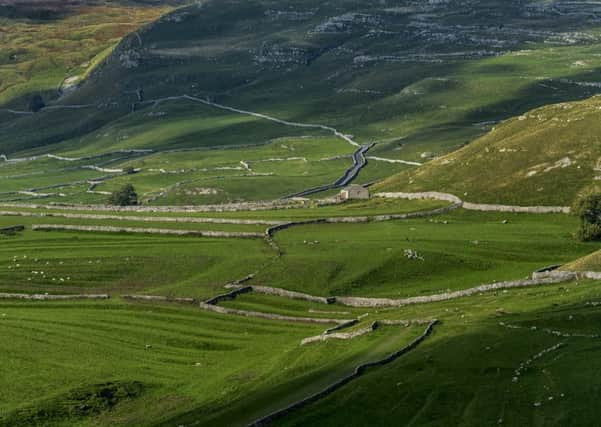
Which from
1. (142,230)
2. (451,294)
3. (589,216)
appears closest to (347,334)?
(451,294)

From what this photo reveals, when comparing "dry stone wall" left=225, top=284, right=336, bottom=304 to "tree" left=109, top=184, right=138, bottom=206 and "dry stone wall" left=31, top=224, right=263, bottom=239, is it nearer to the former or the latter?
"dry stone wall" left=31, top=224, right=263, bottom=239

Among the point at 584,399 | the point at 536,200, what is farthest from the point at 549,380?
the point at 536,200

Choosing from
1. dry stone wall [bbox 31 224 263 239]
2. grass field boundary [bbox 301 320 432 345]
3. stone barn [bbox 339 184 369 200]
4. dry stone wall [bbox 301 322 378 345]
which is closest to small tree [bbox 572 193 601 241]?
grass field boundary [bbox 301 320 432 345]

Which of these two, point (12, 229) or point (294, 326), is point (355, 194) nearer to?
point (12, 229)

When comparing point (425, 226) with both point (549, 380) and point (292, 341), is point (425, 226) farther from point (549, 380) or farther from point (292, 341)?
point (549, 380)

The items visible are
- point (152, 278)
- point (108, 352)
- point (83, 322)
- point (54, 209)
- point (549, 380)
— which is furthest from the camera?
point (54, 209)

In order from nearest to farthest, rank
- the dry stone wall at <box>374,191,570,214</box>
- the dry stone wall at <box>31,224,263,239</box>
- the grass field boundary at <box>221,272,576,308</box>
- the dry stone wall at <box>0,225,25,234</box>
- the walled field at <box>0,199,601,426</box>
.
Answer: the walled field at <box>0,199,601,426</box> → the grass field boundary at <box>221,272,576,308</box> → the dry stone wall at <box>374,191,570,214</box> → the dry stone wall at <box>31,224,263,239</box> → the dry stone wall at <box>0,225,25,234</box>

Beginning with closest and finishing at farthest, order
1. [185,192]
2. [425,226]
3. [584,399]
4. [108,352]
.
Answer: [584,399], [108,352], [425,226], [185,192]
